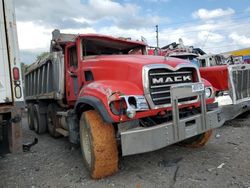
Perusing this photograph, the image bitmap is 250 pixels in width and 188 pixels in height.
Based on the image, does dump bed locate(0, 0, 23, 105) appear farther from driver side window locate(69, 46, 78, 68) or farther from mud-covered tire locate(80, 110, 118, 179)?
driver side window locate(69, 46, 78, 68)

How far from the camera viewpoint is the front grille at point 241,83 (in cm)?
767

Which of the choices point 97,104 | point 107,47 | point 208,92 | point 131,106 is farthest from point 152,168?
point 107,47

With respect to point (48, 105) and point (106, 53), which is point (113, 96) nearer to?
point (106, 53)

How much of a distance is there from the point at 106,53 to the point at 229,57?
361 inches

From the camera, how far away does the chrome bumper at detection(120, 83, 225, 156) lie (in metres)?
4.15

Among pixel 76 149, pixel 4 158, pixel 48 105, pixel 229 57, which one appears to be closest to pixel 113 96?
pixel 76 149

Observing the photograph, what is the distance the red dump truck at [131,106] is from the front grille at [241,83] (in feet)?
7.77

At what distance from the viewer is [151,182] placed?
4438 millimetres

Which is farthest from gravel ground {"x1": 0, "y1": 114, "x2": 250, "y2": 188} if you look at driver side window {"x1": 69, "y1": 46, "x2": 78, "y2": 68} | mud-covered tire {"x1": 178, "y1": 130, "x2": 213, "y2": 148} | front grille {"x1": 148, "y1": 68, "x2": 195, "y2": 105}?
driver side window {"x1": 69, "y1": 46, "x2": 78, "y2": 68}

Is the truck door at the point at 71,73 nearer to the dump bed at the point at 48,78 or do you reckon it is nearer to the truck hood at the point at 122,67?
the dump bed at the point at 48,78

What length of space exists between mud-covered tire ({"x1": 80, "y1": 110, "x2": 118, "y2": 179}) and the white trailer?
1.08 m

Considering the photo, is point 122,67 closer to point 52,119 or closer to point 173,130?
point 173,130

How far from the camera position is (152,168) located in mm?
5047

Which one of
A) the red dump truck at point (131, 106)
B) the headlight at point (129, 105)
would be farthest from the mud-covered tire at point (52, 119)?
the headlight at point (129, 105)
